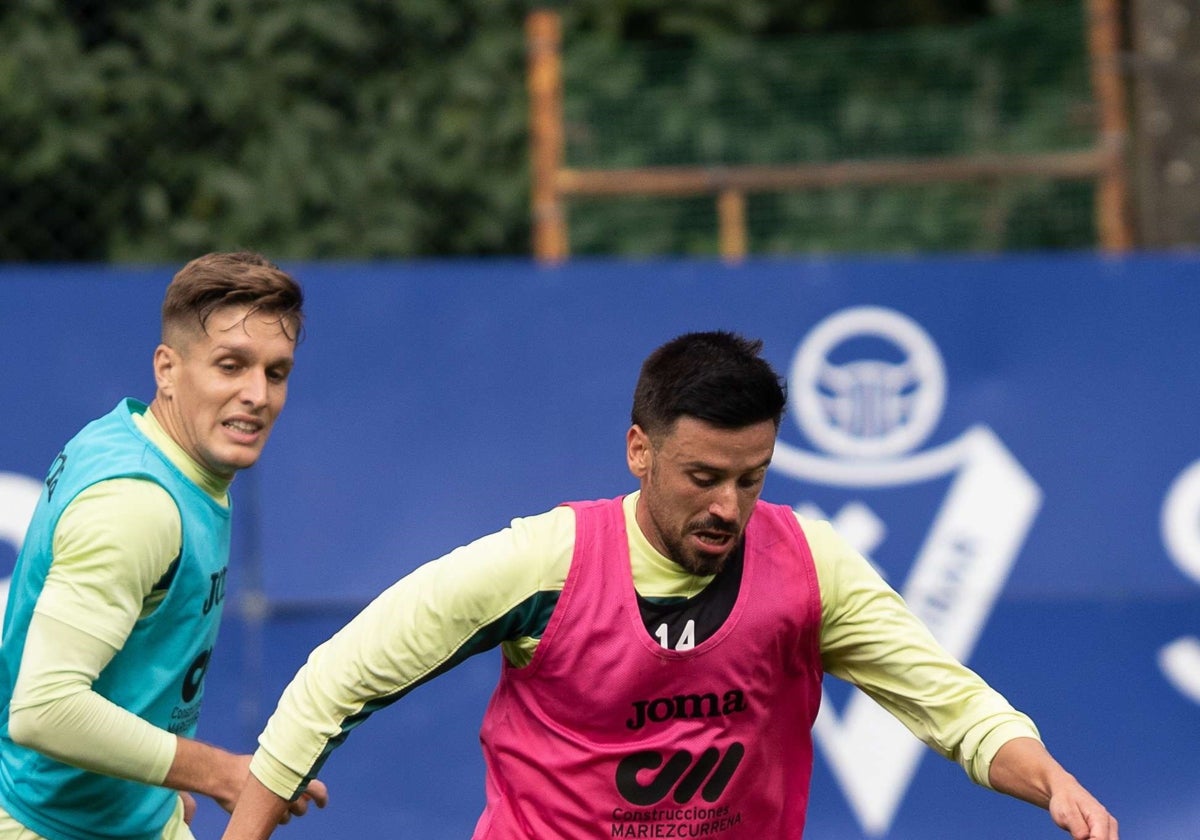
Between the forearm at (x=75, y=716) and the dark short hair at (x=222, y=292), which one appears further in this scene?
the dark short hair at (x=222, y=292)

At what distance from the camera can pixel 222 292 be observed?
150 inches

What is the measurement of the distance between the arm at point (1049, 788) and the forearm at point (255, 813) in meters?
1.34

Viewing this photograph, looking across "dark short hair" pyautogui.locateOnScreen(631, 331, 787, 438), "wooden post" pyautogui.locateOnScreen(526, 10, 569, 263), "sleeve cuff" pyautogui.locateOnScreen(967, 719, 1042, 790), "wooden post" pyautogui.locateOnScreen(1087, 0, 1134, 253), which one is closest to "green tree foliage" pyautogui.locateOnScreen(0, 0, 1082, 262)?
"wooden post" pyautogui.locateOnScreen(526, 10, 569, 263)

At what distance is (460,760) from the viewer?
6.12 meters

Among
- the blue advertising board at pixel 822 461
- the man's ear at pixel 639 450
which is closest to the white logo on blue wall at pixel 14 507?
the blue advertising board at pixel 822 461

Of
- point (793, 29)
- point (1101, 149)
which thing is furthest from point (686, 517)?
point (793, 29)

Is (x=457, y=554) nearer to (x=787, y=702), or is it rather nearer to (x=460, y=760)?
(x=787, y=702)

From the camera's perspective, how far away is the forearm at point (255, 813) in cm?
327

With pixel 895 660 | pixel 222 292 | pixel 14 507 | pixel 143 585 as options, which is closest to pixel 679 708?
pixel 895 660

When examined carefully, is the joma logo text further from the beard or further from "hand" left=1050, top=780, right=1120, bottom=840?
"hand" left=1050, top=780, right=1120, bottom=840

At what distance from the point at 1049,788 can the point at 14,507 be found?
3.90 meters

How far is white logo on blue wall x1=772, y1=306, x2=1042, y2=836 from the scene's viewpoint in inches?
239

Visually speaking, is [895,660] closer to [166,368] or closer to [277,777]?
[277,777]

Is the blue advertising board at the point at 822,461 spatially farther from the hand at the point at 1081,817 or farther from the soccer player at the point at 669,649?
the hand at the point at 1081,817
